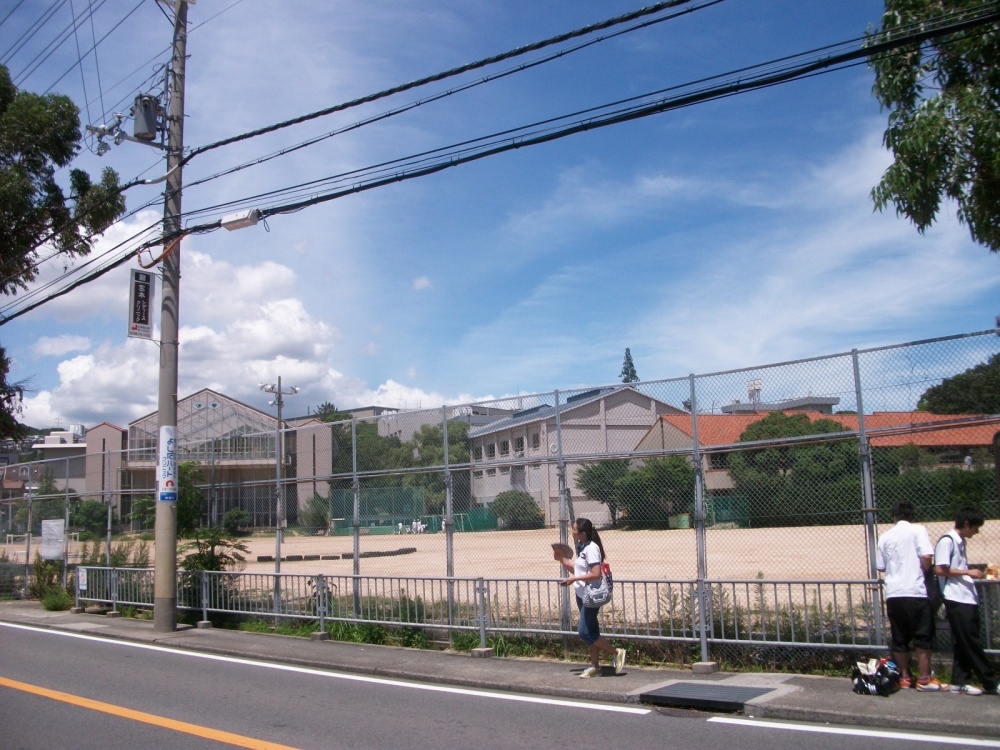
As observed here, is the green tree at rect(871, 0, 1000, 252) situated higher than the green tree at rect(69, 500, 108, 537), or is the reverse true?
the green tree at rect(871, 0, 1000, 252)

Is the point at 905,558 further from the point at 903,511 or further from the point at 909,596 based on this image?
the point at 903,511

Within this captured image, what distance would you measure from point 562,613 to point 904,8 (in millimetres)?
7891

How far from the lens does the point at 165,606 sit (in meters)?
14.5

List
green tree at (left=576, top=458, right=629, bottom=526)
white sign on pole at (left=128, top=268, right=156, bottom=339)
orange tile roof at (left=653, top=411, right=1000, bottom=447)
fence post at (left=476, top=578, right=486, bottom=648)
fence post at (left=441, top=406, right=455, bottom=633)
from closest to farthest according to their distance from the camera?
1. orange tile roof at (left=653, top=411, right=1000, bottom=447)
2. green tree at (left=576, top=458, right=629, bottom=526)
3. fence post at (left=476, top=578, right=486, bottom=648)
4. fence post at (left=441, top=406, right=455, bottom=633)
5. white sign on pole at (left=128, top=268, right=156, bottom=339)

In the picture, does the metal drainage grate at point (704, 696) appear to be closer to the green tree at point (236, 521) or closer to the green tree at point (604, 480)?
the green tree at point (604, 480)

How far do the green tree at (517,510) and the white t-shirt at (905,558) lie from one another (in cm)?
509

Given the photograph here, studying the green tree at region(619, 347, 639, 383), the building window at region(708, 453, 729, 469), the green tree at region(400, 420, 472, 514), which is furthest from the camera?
the green tree at region(619, 347, 639, 383)

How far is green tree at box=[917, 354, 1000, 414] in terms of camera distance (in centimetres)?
827

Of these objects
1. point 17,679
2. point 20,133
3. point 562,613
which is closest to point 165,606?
point 17,679

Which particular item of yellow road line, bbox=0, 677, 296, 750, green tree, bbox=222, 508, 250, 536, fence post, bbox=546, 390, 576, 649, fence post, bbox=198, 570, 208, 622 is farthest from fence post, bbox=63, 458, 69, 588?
fence post, bbox=546, 390, 576, 649

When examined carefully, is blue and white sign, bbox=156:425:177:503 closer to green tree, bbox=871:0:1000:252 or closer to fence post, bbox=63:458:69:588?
fence post, bbox=63:458:69:588

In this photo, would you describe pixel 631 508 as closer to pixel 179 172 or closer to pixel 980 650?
pixel 980 650

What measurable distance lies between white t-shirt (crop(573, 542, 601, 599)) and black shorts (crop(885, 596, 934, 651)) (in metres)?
3.00

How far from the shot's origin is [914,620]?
809 centimetres
